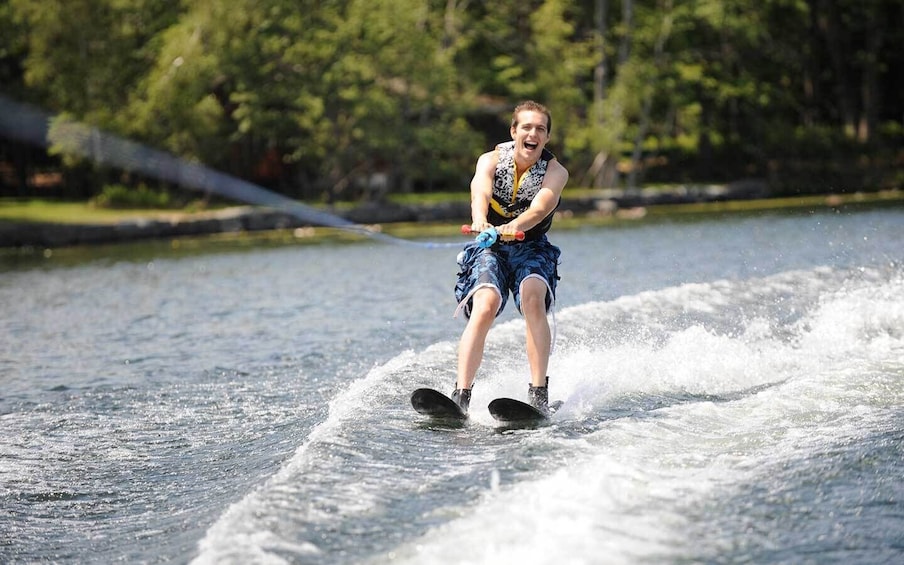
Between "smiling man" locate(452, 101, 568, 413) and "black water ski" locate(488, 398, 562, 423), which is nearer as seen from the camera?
"black water ski" locate(488, 398, 562, 423)

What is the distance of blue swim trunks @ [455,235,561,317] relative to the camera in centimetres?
678

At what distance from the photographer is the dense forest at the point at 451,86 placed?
31.5 metres

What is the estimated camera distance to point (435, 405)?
648cm

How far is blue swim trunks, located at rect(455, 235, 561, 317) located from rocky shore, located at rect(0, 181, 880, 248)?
69.2ft

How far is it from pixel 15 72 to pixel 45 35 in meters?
5.62

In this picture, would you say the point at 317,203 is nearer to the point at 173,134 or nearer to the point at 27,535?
the point at 173,134

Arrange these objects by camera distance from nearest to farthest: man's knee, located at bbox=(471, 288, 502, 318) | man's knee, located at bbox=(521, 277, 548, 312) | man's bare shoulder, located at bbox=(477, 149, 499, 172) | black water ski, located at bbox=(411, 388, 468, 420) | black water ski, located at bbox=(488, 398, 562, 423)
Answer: black water ski, located at bbox=(488, 398, 562, 423) → black water ski, located at bbox=(411, 388, 468, 420) → man's knee, located at bbox=(471, 288, 502, 318) → man's knee, located at bbox=(521, 277, 548, 312) → man's bare shoulder, located at bbox=(477, 149, 499, 172)

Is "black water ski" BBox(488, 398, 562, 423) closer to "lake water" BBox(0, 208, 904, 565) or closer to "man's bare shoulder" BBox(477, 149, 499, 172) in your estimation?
"lake water" BBox(0, 208, 904, 565)

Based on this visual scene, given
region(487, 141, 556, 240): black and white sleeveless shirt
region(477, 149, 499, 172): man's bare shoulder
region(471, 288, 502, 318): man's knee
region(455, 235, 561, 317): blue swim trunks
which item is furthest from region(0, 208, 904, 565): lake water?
region(477, 149, 499, 172): man's bare shoulder

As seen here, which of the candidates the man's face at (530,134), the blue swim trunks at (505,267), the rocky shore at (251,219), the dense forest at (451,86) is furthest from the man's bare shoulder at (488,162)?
the dense forest at (451,86)

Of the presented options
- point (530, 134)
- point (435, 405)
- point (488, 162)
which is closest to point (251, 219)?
point (488, 162)

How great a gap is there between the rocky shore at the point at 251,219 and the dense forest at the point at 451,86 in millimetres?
2546

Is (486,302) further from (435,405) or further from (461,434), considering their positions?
(461,434)

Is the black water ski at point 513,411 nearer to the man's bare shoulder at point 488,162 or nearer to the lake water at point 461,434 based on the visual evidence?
the lake water at point 461,434
